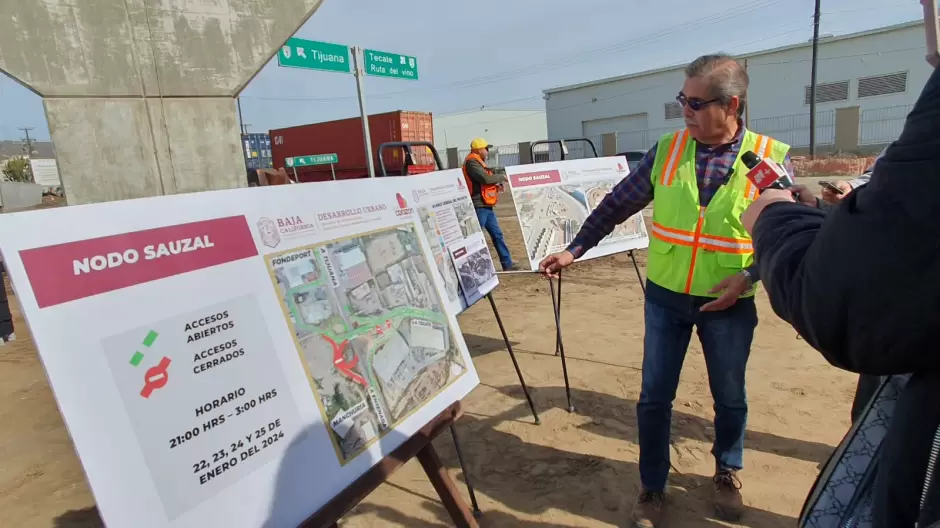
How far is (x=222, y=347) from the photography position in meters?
1.29

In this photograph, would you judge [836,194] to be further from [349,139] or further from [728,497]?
[349,139]

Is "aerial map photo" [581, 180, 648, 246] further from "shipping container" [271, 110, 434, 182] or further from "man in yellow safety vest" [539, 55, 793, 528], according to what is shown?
"shipping container" [271, 110, 434, 182]

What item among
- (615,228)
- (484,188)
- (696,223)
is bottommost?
(615,228)

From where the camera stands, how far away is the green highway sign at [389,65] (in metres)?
9.88

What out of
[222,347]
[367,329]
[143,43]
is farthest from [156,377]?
[143,43]

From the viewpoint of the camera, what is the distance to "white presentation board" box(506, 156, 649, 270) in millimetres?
4059

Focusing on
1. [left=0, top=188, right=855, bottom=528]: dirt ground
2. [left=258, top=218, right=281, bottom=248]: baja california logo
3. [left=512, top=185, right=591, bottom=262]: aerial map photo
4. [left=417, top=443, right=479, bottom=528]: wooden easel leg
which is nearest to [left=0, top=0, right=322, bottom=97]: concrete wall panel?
[left=0, top=188, right=855, bottom=528]: dirt ground

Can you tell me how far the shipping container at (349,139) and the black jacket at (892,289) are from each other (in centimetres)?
1901

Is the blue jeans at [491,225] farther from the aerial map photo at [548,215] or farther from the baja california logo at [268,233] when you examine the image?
the baja california logo at [268,233]

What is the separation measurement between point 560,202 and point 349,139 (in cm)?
2067

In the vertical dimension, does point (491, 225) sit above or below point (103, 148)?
below

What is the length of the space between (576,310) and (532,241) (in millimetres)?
2203

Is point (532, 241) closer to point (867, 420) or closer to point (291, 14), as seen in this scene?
point (867, 420)

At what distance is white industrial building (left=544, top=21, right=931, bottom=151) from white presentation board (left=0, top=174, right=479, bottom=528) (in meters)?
26.2
